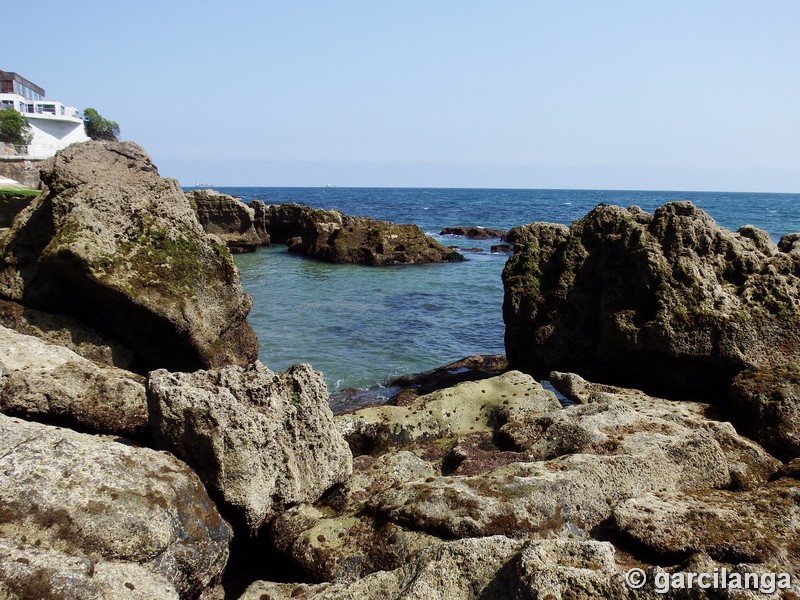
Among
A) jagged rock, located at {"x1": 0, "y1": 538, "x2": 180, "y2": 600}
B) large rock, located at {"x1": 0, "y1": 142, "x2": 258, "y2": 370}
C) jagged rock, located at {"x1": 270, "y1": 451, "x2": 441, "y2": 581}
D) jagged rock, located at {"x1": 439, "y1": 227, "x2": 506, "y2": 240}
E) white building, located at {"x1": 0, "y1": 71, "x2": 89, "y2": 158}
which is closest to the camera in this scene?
jagged rock, located at {"x1": 0, "y1": 538, "x2": 180, "y2": 600}

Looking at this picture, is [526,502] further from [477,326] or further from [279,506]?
[477,326]

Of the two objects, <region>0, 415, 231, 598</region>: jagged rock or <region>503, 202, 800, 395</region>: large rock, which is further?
<region>503, 202, 800, 395</region>: large rock

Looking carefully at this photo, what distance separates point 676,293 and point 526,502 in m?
6.47

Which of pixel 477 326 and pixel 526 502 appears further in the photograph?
pixel 477 326

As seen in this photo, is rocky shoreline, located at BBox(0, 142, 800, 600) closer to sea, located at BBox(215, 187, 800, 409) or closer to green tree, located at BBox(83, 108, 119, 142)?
sea, located at BBox(215, 187, 800, 409)

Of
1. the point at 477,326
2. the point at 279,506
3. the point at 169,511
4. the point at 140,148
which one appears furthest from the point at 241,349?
the point at 477,326

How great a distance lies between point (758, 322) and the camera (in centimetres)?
1102

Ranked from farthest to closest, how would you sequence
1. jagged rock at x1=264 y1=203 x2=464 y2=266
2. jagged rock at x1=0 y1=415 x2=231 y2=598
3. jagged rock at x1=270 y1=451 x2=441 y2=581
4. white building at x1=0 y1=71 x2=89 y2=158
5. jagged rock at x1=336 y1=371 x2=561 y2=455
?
white building at x1=0 y1=71 x2=89 y2=158 < jagged rock at x1=264 y1=203 x2=464 y2=266 < jagged rock at x1=336 y1=371 x2=561 y2=455 < jagged rock at x1=270 y1=451 x2=441 y2=581 < jagged rock at x1=0 y1=415 x2=231 y2=598

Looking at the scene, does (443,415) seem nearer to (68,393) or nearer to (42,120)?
(68,393)

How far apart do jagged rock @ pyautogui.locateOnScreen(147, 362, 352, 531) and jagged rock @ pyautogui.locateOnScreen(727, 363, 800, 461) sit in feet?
20.7

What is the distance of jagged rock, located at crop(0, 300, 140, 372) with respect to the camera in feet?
36.6

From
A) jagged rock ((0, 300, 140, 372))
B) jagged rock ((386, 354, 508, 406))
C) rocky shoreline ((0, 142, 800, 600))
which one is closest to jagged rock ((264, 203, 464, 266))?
jagged rock ((386, 354, 508, 406))

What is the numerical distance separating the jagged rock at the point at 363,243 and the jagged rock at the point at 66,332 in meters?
31.2

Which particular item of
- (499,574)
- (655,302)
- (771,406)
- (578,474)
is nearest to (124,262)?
(578,474)
